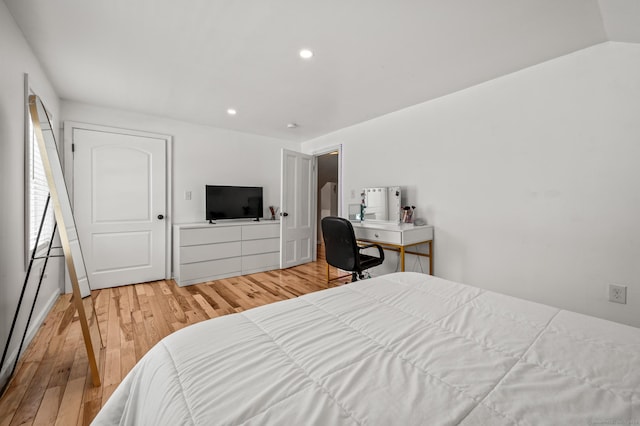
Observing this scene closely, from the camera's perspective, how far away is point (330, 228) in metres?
2.83

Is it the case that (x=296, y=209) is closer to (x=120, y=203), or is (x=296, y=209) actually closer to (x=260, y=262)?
(x=260, y=262)

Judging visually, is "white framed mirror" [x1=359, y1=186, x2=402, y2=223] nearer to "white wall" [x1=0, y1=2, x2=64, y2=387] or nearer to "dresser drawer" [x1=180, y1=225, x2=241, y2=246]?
"dresser drawer" [x1=180, y1=225, x2=241, y2=246]

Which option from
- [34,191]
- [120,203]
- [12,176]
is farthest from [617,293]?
[120,203]

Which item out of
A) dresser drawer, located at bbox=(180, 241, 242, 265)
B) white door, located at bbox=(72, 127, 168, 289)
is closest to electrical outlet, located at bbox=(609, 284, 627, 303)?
dresser drawer, located at bbox=(180, 241, 242, 265)

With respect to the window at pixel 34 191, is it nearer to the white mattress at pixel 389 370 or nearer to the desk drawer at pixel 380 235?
the white mattress at pixel 389 370

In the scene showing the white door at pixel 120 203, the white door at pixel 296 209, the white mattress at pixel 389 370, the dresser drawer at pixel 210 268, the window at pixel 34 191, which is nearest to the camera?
the white mattress at pixel 389 370

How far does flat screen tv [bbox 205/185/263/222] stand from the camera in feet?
13.2

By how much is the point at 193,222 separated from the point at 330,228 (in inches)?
93.5

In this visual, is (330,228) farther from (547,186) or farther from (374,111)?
(547,186)

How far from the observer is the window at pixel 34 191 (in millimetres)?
2090

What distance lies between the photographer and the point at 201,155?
13.3ft

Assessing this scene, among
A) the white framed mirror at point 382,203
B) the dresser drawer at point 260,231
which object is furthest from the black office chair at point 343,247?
the dresser drawer at point 260,231

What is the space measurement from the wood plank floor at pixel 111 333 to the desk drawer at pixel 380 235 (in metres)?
0.87

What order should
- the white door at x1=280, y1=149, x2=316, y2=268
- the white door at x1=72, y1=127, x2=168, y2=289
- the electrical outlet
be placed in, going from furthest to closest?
the white door at x1=280, y1=149, x2=316, y2=268
the white door at x1=72, y1=127, x2=168, y2=289
the electrical outlet
